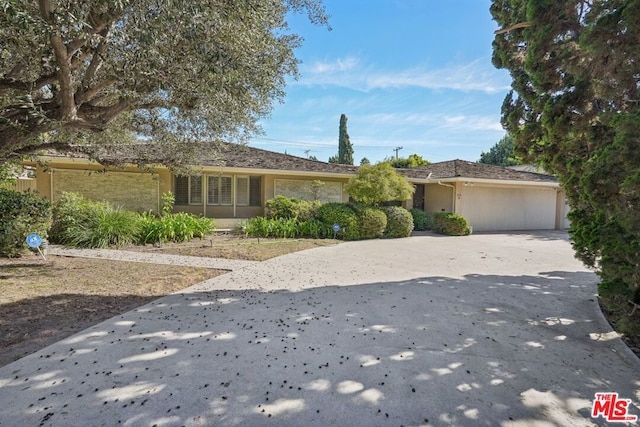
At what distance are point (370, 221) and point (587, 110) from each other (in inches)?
392

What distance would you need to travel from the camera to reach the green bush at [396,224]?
15.3 metres

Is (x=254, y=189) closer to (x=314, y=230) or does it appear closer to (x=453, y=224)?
(x=314, y=230)

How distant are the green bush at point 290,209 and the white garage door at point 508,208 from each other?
8.50 m

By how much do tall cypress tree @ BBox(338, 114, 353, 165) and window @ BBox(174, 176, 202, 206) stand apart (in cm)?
2394

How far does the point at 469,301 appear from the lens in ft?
18.9

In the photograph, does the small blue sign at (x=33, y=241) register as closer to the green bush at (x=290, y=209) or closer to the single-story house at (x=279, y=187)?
the single-story house at (x=279, y=187)

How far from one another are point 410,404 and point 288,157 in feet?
56.6

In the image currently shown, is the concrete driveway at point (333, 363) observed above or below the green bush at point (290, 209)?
below

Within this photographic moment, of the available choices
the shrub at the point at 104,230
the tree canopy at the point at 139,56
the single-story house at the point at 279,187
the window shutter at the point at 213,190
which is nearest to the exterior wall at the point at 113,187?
the single-story house at the point at 279,187

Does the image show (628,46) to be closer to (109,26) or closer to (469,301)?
(469,301)

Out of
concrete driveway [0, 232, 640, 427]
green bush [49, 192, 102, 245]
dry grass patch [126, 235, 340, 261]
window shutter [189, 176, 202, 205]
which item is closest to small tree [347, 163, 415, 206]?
dry grass patch [126, 235, 340, 261]

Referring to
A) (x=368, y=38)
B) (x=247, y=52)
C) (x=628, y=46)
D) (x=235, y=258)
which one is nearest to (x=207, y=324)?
(x=247, y=52)

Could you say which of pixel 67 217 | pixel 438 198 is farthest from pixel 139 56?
pixel 438 198

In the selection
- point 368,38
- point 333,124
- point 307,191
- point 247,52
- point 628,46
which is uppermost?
point 333,124
